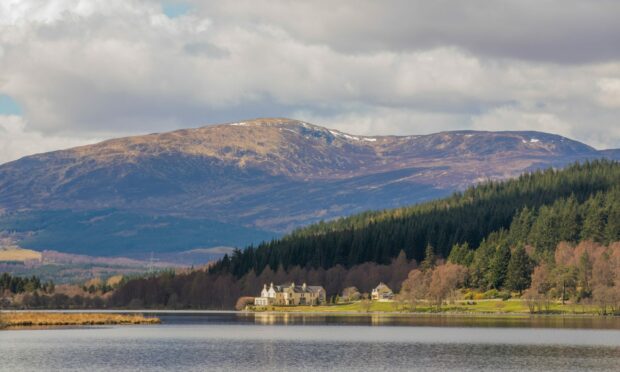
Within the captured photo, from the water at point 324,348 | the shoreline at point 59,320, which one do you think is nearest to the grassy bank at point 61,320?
the shoreline at point 59,320

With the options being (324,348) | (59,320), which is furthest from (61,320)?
(324,348)

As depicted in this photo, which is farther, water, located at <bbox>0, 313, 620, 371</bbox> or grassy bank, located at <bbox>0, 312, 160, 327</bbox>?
grassy bank, located at <bbox>0, 312, 160, 327</bbox>

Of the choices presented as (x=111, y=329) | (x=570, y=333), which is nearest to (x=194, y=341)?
(x=111, y=329)

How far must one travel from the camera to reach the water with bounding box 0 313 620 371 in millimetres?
98875

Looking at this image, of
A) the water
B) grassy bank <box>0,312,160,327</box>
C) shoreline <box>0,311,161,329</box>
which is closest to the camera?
the water

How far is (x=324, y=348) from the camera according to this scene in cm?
11875

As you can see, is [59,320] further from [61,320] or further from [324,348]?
[324,348]

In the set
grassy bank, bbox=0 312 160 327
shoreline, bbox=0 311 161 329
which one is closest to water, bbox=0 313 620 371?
shoreline, bbox=0 311 161 329

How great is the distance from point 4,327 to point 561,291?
100992mm

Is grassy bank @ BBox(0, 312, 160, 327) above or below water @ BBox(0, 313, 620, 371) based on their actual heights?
above

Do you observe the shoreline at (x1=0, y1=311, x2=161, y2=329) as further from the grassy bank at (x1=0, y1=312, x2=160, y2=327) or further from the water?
the water

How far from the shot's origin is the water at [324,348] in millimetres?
98875

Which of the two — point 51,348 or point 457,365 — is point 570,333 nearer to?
point 457,365

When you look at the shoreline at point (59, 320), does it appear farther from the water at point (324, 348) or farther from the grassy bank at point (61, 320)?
the water at point (324, 348)
